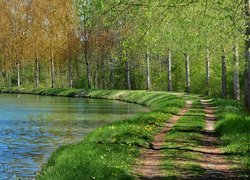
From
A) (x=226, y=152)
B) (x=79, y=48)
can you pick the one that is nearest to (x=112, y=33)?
(x=79, y=48)

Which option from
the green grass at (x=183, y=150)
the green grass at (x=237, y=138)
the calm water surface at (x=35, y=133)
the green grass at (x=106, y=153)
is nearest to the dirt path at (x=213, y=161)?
the green grass at (x=183, y=150)

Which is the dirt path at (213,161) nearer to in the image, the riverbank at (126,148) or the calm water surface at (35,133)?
the riverbank at (126,148)

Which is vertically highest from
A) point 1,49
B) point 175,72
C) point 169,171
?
point 1,49

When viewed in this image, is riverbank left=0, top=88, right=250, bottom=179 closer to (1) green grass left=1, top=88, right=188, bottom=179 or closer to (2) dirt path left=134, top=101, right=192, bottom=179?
(1) green grass left=1, top=88, right=188, bottom=179

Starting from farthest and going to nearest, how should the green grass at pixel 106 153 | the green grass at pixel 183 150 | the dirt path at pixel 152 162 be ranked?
the green grass at pixel 183 150
the dirt path at pixel 152 162
the green grass at pixel 106 153

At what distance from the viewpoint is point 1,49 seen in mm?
99500

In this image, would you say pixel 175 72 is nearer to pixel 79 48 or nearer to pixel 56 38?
pixel 79 48

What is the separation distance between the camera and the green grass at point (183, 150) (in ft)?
50.3

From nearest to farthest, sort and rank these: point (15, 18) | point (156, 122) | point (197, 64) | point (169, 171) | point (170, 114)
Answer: point (169, 171) → point (156, 122) → point (170, 114) → point (197, 64) → point (15, 18)

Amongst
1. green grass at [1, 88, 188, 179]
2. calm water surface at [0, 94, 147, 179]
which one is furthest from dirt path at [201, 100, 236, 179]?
calm water surface at [0, 94, 147, 179]

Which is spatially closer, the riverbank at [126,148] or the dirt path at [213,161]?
the riverbank at [126,148]

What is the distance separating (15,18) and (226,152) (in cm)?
8122

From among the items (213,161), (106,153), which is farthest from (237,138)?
(106,153)

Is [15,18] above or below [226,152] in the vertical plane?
above
